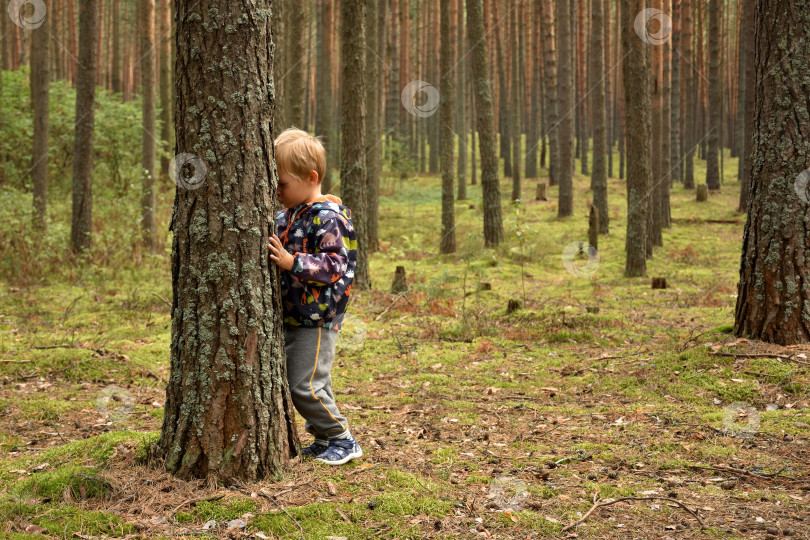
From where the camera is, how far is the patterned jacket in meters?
3.22

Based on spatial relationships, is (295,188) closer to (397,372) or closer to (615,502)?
(615,502)

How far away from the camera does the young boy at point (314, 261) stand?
129 inches

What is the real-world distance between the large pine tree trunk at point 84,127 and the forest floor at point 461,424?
1.73 metres

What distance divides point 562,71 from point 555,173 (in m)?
6.20

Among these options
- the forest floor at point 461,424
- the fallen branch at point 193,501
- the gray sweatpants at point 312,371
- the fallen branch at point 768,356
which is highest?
the gray sweatpants at point 312,371

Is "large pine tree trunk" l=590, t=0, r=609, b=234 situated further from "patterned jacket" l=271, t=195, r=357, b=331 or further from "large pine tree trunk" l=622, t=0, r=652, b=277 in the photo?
"patterned jacket" l=271, t=195, r=357, b=331

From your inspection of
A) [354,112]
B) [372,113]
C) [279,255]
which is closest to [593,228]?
[372,113]

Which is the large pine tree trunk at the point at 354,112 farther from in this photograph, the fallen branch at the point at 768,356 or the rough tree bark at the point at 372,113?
the fallen branch at the point at 768,356

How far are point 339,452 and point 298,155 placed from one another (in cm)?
167

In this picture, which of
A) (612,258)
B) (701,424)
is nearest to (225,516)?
(701,424)

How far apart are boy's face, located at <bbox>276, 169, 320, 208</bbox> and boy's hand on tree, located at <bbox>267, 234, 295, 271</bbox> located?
33cm

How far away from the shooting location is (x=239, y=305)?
9.93 ft

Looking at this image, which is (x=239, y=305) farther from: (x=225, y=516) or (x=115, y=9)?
(x=115, y=9)

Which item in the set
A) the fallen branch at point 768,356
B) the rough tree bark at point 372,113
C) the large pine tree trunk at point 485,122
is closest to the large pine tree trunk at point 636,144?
the large pine tree trunk at point 485,122
